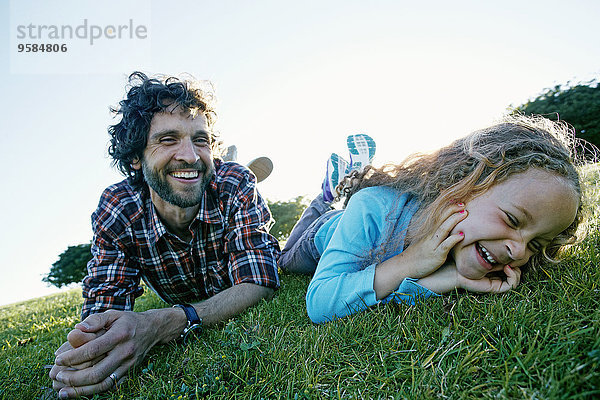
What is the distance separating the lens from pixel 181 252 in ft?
11.5

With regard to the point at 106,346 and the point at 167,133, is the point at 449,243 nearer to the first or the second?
the point at 106,346

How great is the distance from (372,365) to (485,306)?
0.63 metres

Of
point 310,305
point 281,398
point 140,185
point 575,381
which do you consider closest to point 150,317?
point 310,305

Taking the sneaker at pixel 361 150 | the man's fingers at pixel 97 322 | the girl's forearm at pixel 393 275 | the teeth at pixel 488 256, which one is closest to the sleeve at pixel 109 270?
the man's fingers at pixel 97 322

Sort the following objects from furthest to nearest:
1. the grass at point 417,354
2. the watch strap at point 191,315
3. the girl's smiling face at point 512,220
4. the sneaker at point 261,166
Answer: the sneaker at point 261,166 < the watch strap at point 191,315 < the girl's smiling face at point 512,220 < the grass at point 417,354

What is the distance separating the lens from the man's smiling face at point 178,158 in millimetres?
3395

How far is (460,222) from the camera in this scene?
2.00 meters

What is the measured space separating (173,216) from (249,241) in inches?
32.9

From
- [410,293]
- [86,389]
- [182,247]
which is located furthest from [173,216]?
[410,293]

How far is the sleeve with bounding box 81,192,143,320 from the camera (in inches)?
121

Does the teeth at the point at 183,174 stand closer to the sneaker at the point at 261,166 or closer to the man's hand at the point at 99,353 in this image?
the man's hand at the point at 99,353

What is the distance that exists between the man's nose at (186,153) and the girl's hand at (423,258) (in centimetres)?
205

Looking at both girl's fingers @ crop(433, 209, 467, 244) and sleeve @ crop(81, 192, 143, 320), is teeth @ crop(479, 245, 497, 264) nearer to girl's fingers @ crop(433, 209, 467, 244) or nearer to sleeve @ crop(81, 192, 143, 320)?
girl's fingers @ crop(433, 209, 467, 244)

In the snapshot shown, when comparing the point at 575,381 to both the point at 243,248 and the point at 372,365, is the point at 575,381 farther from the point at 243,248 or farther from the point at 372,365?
the point at 243,248
